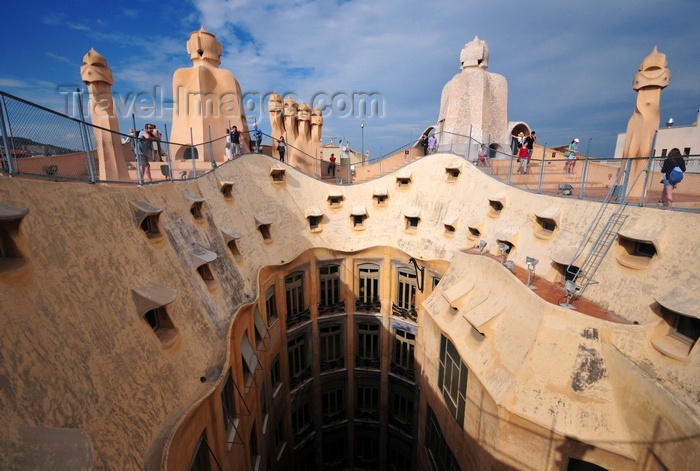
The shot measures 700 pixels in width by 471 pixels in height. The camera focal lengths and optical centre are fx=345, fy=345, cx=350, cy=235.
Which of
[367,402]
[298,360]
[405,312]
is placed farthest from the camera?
[367,402]

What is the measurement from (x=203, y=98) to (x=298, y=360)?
1880 cm

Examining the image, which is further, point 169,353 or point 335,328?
point 335,328

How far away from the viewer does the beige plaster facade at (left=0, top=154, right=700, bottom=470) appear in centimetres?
609

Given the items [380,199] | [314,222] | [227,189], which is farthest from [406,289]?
[227,189]

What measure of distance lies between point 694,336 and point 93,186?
50.5 ft

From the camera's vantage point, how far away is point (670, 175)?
1102 centimetres

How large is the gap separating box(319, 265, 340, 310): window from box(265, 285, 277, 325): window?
4463 mm

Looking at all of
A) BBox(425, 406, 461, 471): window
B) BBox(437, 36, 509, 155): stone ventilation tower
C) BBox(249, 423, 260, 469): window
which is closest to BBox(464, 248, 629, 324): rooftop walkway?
BBox(425, 406, 461, 471): window

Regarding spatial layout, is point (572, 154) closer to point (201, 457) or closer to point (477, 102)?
point (477, 102)

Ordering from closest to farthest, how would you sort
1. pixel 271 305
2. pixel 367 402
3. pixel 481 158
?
pixel 271 305 < pixel 481 158 < pixel 367 402

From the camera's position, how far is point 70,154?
839 centimetres

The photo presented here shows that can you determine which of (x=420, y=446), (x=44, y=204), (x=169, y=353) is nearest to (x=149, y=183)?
(x=44, y=204)

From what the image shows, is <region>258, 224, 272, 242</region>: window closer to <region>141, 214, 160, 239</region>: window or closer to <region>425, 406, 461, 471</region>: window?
<region>141, 214, 160, 239</region>: window

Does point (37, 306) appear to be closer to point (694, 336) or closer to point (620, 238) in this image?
point (694, 336)
